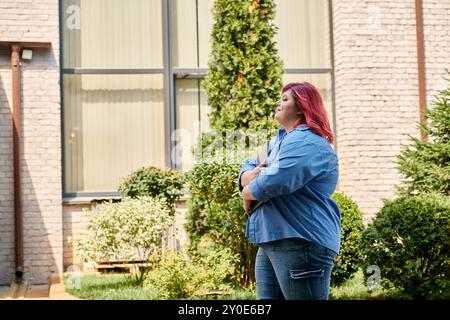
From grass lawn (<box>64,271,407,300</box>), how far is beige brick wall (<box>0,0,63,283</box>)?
3.14ft

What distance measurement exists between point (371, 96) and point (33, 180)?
189 inches

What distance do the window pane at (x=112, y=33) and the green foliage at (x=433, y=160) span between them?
4.04m

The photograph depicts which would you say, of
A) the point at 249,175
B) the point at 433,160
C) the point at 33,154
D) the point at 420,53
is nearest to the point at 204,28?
the point at 33,154

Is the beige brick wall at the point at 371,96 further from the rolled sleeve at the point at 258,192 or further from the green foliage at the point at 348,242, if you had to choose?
the rolled sleeve at the point at 258,192

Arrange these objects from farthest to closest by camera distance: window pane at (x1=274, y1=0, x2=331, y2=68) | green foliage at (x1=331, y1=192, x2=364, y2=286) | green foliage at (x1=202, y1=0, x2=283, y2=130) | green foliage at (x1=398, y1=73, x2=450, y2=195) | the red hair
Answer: window pane at (x1=274, y1=0, x2=331, y2=68), green foliage at (x1=202, y1=0, x2=283, y2=130), green foliage at (x1=331, y1=192, x2=364, y2=286), green foliage at (x1=398, y1=73, x2=450, y2=195), the red hair

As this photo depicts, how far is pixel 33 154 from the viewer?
9.59m

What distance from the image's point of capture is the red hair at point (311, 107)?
3.38 meters

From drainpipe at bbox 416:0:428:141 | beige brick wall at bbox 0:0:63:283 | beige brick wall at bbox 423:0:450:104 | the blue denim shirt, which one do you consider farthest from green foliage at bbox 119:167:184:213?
the blue denim shirt

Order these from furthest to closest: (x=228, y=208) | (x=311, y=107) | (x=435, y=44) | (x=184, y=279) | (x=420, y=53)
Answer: (x=435, y=44) < (x=420, y=53) < (x=228, y=208) < (x=184, y=279) < (x=311, y=107)

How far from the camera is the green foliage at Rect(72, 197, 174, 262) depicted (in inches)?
322

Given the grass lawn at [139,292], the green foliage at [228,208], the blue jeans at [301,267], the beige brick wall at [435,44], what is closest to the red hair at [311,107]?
the blue jeans at [301,267]

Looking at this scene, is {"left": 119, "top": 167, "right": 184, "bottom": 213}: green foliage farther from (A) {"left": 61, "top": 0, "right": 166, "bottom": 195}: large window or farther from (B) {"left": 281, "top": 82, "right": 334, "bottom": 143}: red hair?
(B) {"left": 281, "top": 82, "right": 334, "bottom": 143}: red hair

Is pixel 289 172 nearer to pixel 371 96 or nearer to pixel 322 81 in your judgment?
pixel 371 96

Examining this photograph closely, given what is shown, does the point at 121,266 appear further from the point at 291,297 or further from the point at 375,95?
the point at 291,297
